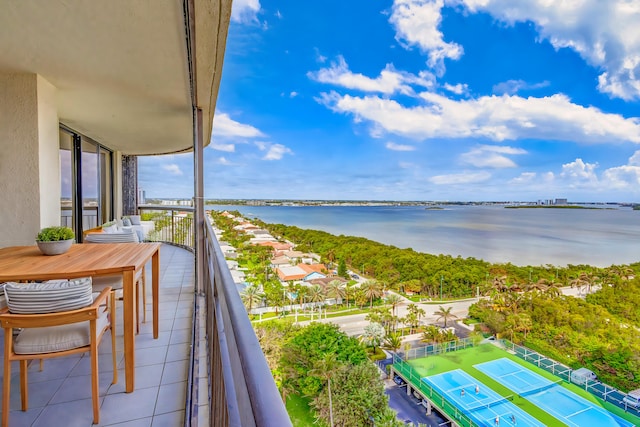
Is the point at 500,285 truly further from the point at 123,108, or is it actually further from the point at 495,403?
the point at 123,108

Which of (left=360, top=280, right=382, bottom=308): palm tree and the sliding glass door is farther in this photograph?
(left=360, top=280, right=382, bottom=308): palm tree

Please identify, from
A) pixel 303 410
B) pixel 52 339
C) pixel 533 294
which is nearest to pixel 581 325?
pixel 533 294

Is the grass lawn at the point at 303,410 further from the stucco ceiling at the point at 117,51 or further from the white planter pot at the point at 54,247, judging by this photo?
the white planter pot at the point at 54,247

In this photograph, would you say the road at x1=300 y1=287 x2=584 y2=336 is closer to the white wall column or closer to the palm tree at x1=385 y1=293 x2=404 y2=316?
Answer: the palm tree at x1=385 y1=293 x2=404 y2=316

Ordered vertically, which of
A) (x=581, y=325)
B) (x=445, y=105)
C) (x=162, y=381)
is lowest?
(x=581, y=325)

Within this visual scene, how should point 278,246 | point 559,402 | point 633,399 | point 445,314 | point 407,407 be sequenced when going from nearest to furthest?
point 407,407, point 559,402, point 633,399, point 445,314, point 278,246

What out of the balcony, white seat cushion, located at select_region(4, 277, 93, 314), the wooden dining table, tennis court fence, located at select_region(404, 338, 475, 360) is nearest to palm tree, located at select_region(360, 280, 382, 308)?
tennis court fence, located at select_region(404, 338, 475, 360)

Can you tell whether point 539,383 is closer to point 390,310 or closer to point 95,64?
point 390,310
